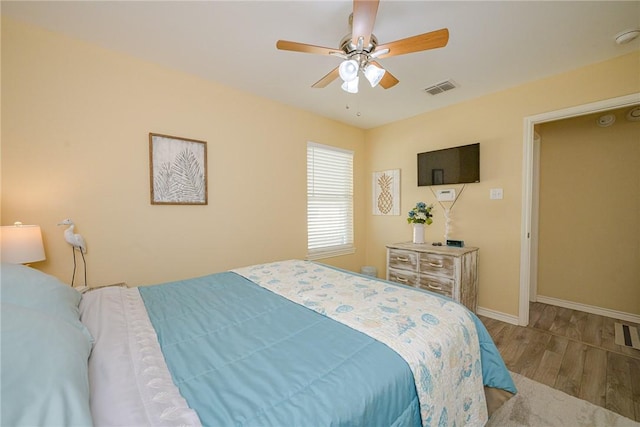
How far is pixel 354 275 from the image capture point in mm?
1968

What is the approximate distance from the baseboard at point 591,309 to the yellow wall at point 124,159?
3597mm

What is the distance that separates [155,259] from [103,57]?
1.72 m

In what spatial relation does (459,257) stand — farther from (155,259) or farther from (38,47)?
(38,47)

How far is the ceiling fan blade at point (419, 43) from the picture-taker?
1442 millimetres

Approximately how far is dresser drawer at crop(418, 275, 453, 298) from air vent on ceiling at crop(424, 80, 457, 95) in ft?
6.73

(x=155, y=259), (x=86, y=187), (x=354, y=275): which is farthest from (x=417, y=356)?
(x=86, y=187)

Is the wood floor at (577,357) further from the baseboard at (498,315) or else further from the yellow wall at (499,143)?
the yellow wall at (499,143)

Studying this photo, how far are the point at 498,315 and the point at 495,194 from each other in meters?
1.39

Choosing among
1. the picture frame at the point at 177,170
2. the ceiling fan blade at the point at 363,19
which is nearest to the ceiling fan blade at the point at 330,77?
the ceiling fan blade at the point at 363,19

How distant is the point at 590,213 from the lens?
304cm

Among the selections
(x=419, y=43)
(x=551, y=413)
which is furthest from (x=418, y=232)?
(x=419, y=43)

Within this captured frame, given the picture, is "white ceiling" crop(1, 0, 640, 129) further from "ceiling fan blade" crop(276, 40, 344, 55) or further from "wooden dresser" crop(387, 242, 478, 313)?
"wooden dresser" crop(387, 242, 478, 313)

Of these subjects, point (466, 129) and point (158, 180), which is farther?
point (466, 129)

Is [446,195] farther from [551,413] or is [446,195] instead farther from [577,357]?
[551,413]
